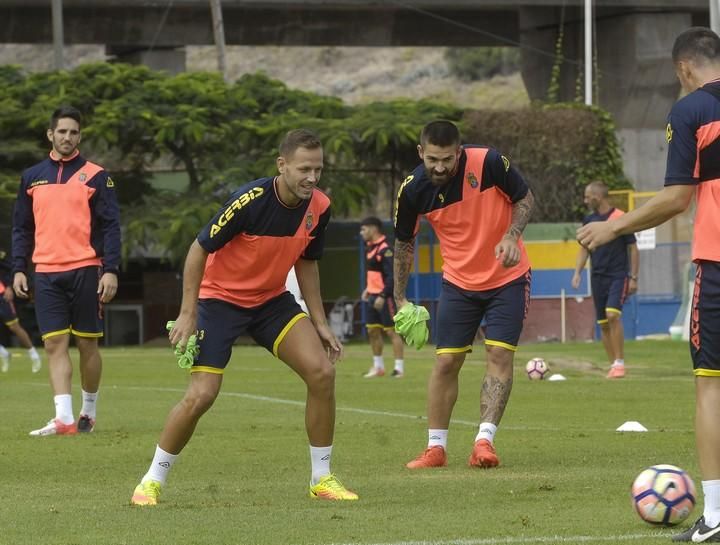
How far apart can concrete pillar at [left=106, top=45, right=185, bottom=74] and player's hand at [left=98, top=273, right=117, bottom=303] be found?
113 feet

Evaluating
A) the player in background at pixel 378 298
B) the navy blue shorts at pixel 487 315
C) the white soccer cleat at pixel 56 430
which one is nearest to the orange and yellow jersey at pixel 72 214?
the white soccer cleat at pixel 56 430

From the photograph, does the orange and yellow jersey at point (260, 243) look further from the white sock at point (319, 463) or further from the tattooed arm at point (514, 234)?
the tattooed arm at point (514, 234)

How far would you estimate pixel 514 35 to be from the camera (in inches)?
1973

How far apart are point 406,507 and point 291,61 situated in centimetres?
12293

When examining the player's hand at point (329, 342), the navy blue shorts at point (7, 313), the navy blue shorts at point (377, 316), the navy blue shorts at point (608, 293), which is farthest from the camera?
the navy blue shorts at point (7, 313)

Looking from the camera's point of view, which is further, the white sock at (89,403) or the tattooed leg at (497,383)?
the white sock at (89,403)

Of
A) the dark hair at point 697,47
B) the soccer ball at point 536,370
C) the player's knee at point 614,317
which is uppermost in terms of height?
the dark hair at point 697,47

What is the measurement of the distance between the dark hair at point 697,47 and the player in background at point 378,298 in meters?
14.6

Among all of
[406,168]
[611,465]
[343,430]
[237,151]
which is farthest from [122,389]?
[406,168]

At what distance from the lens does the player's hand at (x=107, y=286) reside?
12367 millimetres

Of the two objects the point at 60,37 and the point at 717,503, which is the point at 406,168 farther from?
the point at 717,503

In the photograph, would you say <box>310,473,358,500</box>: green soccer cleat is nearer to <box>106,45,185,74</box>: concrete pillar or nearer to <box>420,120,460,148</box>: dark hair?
<box>420,120,460,148</box>: dark hair

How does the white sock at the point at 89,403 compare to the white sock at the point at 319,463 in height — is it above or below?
below

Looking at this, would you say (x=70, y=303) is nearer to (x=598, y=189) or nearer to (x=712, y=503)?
(x=712, y=503)
